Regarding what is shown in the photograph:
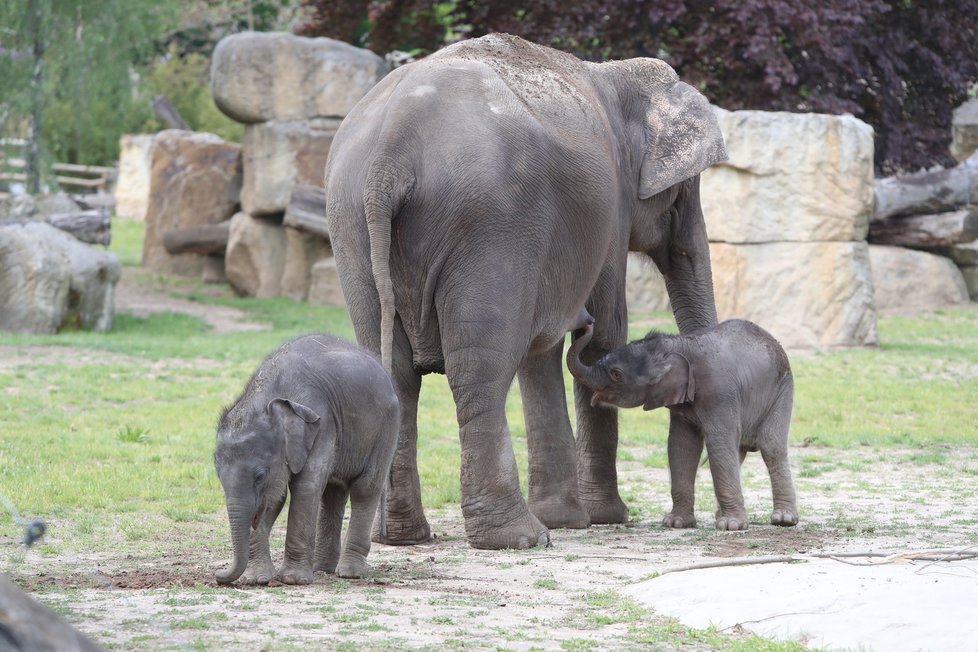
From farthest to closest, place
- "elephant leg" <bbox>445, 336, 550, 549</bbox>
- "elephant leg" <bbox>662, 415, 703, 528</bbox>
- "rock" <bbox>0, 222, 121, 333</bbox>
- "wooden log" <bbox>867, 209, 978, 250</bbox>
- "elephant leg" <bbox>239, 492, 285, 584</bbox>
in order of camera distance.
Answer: "wooden log" <bbox>867, 209, 978, 250</bbox>, "rock" <bbox>0, 222, 121, 333</bbox>, "elephant leg" <bbox>662, 415, 703, 528</bbox>, "elephant leg" <bbox>445, 336, 550, 549</bbox>, "elephant leg" <bbox>239, 492, 285, 584</bbox>

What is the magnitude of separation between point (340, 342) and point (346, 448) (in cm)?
47

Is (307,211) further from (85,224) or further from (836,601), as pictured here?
(836,601)

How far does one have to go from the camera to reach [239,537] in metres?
5.68

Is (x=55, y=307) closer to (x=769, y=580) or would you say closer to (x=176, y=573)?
(x=176, y=573)

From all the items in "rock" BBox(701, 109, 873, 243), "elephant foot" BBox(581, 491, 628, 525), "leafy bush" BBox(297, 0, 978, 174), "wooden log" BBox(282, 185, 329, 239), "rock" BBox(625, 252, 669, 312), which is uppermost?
"leafy bush" BBox(297, 0, 978, 174)

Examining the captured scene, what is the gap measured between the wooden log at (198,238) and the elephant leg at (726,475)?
15.2 m

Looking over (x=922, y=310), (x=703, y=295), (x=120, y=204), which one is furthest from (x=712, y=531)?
(x=120, y=204)

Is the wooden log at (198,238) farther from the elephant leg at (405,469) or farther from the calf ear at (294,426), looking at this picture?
the calf ear at (294,426)

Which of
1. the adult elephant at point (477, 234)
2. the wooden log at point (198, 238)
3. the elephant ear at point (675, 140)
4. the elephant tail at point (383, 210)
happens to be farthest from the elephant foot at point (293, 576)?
the wooden log at point (198, 238)

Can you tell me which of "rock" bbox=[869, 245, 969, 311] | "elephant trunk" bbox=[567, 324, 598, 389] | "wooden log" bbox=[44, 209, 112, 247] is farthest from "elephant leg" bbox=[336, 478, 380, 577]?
"wooden log" bbox=[44, 209, 112, 247]

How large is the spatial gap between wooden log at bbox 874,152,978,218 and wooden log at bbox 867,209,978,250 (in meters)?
0.13

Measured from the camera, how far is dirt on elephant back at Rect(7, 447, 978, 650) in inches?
195

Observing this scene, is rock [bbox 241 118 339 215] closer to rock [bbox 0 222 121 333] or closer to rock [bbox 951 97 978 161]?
rock [bbox 0 222 121 333]

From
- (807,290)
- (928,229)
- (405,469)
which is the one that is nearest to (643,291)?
(807,290)
